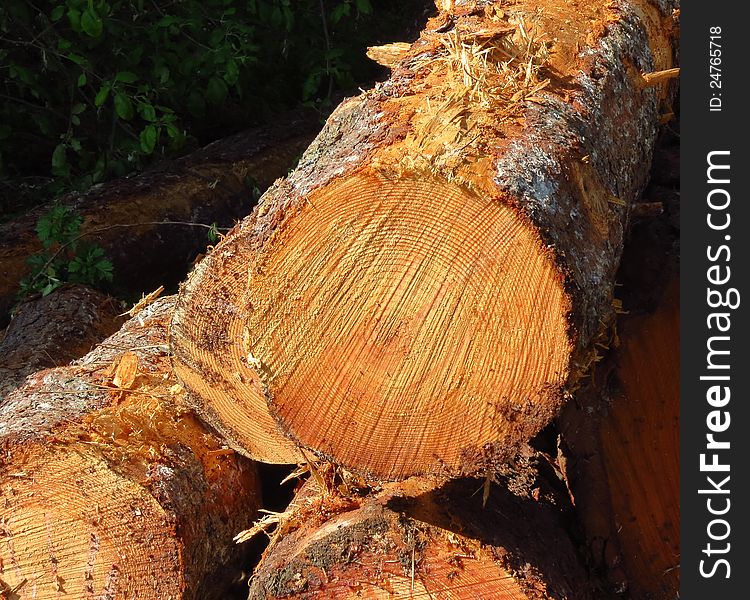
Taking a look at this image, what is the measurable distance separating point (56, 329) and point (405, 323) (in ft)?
6.87

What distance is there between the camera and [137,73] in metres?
4.77

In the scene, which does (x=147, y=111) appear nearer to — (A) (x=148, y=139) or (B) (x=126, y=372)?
(A) (x=148, y=139)

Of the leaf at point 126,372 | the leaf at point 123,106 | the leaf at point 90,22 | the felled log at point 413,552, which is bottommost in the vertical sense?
the felled log at point 413,552

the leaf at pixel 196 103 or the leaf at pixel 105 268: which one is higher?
the leaf at pixel 196 103

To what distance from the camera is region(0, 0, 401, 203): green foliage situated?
15.0ft

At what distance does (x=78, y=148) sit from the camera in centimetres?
468

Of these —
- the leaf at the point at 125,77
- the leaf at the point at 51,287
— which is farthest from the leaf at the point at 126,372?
the leaf at the point at 125,77

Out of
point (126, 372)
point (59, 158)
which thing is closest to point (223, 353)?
point (126, 372)

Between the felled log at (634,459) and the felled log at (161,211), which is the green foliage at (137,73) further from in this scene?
the felled log at (634,459)

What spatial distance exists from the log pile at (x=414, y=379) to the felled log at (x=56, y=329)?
2.22 feet

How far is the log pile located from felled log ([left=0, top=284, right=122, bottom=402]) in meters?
0.68

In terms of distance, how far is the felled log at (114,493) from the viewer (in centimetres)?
224

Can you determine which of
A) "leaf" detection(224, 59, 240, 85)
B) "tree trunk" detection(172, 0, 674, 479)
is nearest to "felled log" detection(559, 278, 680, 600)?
"tree trunk" detection(172, 0, 674, 479)

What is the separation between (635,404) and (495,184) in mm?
1168
